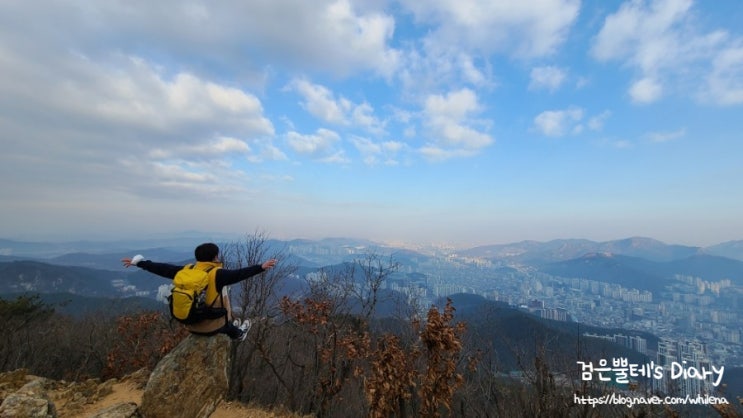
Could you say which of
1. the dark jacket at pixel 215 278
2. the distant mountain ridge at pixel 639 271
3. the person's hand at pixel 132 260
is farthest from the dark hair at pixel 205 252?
the distant mountain ridge at pixel 639 271

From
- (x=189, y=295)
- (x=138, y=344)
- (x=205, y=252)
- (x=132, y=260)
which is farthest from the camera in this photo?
(x=138, y=344)

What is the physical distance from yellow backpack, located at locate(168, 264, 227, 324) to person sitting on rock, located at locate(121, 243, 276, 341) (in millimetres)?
95

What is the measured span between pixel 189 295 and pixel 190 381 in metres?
1.73

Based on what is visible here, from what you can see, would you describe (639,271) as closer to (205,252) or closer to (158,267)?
(205,252)

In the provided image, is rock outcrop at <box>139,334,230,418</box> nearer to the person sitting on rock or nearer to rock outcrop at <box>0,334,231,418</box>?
rock outcrop at <box>0,334,231,418</box>

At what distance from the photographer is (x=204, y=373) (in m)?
5.40

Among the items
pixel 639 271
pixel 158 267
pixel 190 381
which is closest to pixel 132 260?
pixel 158 267

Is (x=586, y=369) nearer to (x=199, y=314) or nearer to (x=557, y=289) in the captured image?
(x=199, y=314)

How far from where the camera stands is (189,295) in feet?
15.1

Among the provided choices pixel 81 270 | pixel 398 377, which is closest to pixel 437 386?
pixel 398 377

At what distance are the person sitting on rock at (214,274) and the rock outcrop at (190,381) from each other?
296mm

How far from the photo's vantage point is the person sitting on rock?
4.76m

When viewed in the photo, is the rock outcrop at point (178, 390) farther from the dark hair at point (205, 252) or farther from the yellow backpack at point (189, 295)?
the dark hair at point (205, 252)

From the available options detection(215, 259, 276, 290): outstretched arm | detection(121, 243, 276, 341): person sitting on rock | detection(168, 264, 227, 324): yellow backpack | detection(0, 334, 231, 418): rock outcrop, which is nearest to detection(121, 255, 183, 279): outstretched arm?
detection(121, 243, 276, 341): person sitting on rock
